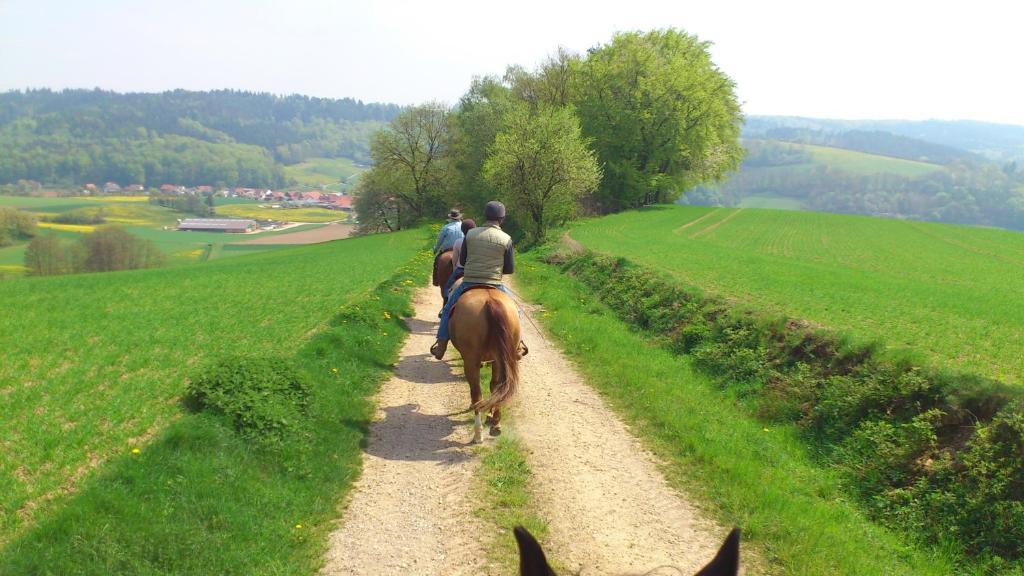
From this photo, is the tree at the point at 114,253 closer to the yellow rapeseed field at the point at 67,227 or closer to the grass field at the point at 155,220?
the grass field at the point at 155,220

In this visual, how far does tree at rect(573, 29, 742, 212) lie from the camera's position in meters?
54.6

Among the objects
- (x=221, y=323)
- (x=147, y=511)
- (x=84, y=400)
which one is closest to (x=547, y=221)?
(x=221, y=323)

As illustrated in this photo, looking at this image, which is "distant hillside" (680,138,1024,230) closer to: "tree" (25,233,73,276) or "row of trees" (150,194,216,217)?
"tree" (25,233,73,276)

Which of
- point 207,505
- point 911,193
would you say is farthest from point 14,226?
point 911,193

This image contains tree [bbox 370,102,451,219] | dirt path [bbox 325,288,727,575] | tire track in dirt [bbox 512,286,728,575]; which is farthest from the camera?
tree [bbox 370,102,451,219]

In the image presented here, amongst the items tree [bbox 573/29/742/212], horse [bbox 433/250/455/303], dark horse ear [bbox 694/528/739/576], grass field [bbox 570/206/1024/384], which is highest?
tree [bbox 573/29/742/212]

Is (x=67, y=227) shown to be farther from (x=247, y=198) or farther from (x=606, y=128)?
(x=606, y=128)

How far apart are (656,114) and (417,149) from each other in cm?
2896

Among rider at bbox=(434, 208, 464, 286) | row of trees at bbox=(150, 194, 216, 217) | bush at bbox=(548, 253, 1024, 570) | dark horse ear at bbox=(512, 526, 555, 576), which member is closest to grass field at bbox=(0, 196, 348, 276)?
row of trees at bbox=(150, 194, 216, 217)

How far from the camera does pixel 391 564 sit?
249 inches

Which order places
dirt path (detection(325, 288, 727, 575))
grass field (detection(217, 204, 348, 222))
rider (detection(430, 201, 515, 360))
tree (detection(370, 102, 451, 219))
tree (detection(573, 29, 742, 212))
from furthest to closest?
grass field (detection(217, 204, 348, 222)) < tree (detection(370, 102, 451, 219)) < tree (detection(573, 29, 742, 212)) < rider (detection(430, 201, 515, 360)) < dirt path (detection(325, 288, 727, 575))

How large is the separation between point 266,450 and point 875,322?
15356 mm

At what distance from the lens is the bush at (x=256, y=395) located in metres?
8.52

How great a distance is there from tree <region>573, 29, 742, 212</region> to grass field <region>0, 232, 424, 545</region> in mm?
37968
